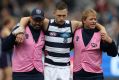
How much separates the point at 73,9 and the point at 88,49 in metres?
10.5

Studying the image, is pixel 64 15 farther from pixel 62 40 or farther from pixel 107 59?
pixel 107 59

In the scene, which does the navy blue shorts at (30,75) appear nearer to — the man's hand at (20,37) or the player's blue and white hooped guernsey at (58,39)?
the player's blue and white hooped guernsey at (58,39)

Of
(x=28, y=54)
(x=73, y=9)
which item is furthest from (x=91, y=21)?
(x=73, y=9)

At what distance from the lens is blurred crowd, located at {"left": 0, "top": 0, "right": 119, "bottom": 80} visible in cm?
2212

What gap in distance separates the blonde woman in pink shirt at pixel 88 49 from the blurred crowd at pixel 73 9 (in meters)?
7.74

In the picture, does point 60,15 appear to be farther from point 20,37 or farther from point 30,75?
point 30,75

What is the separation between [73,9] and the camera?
77.6 feet

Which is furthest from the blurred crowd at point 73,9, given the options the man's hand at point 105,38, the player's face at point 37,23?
the player's face at point 37,23

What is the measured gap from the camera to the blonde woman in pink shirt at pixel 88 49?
1325 centimetres

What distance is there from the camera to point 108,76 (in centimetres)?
1852

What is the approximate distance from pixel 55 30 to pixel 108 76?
542cm

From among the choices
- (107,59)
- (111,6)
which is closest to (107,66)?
(107,59)

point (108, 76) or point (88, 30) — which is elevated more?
point (88, 30)

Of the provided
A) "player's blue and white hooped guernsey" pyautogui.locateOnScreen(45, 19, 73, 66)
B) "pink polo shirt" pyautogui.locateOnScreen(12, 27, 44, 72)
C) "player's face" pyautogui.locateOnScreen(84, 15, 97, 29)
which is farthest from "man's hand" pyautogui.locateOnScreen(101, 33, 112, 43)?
"pink polo shirt" pyautogui.locateOnScreen(12, 27, 44, 72)
